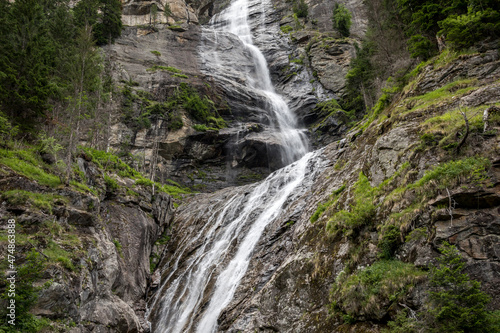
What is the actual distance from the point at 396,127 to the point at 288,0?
65.8 metres

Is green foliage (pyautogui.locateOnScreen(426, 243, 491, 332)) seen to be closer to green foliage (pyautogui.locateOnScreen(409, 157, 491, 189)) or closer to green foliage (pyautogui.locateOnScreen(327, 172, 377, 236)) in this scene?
green foliage (pyautogui.locateOnScreen(409, 157, 491, 189))

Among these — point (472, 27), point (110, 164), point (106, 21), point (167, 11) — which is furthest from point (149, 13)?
point (472, 27)

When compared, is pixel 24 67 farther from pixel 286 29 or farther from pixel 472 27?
pixel 286 29

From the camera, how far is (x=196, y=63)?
45.5 metres

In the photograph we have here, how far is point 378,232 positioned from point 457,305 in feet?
10.6

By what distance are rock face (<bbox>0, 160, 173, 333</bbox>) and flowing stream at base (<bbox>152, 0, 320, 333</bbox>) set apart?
1.58 metres

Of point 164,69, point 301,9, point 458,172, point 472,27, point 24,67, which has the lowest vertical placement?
point 458,172

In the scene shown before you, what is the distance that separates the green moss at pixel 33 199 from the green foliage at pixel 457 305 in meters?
12.5

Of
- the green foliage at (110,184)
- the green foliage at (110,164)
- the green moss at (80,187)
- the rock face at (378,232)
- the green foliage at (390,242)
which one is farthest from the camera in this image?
the green foliage at (110,164)

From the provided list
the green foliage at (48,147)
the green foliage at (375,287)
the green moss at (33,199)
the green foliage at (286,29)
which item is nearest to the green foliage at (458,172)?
the green foliage at (375,287)

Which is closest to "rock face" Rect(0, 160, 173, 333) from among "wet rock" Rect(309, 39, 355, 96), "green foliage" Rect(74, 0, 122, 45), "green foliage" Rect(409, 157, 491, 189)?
"green foliage" Rect(409, 157, 491, 189)

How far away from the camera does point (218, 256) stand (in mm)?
15859

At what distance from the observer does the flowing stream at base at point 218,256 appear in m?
13.1

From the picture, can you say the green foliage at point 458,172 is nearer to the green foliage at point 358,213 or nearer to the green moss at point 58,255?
the green foliage at point 358,213
